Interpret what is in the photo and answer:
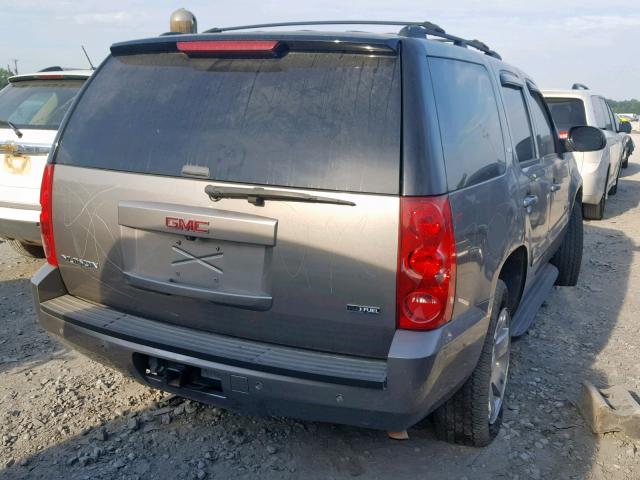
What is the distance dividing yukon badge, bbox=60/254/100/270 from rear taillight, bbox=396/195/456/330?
1411mm

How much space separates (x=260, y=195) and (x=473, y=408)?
145cm

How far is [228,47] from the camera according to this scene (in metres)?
2.70

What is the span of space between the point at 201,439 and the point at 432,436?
1155 mm

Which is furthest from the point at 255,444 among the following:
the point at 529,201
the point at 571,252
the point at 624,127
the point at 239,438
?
the point at 624,127

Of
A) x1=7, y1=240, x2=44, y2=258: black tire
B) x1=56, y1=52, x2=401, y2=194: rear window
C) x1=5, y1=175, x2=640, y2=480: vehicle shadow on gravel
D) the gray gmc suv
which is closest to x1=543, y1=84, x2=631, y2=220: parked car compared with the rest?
x1=5, y1=175, x2=640, y2=480: vehicle shadow on gravel

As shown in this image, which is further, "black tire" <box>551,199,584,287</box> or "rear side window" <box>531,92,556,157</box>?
"black tire" <box>551,199,584,287</box>

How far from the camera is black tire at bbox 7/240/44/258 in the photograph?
6055 millimetres

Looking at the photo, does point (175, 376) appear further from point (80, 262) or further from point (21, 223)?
point (21, 223)

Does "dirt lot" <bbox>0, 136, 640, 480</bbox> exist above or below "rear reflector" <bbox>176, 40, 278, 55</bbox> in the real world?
below

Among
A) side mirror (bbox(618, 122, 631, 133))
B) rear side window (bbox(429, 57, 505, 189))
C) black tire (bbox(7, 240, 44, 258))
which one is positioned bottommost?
side mirror (bbox(618, 122, 631, 133))

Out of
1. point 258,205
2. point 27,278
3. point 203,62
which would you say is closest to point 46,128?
point 27,278

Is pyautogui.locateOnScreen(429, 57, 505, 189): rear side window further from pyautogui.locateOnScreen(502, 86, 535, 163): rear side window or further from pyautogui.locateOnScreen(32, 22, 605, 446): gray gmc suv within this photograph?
pyautogui.locateOnScreen(502, 86, 535, 163): rear side window

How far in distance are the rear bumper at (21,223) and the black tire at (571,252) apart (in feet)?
14.6

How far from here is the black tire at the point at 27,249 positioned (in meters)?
6.05
